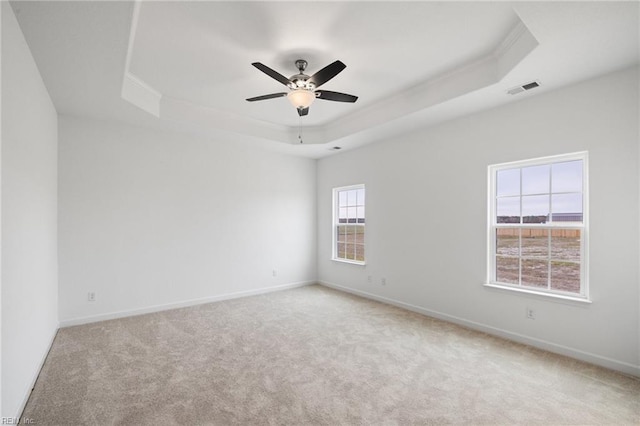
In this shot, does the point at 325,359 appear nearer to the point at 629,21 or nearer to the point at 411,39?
the point at 411,39

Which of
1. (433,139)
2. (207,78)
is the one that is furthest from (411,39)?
(207,78)

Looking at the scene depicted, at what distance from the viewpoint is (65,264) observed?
12.6 ft

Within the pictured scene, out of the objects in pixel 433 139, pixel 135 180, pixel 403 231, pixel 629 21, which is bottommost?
pixel 403 231

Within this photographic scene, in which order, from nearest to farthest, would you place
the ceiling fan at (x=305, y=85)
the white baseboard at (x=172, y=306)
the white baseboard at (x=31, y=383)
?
the white baseboard at (x=31, y=383), the ceiling fan at (x=305, y=85), the white baseboard at (x=172, y=306)

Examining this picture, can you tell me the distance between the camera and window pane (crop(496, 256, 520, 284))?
140 inches

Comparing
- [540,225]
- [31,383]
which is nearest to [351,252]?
[540,225]

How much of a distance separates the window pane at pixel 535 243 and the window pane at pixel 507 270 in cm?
17

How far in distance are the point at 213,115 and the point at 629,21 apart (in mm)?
4393

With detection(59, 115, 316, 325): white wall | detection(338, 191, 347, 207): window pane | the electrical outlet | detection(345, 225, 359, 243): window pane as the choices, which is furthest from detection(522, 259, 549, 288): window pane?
detection(59, 115, 316, 325): white wall

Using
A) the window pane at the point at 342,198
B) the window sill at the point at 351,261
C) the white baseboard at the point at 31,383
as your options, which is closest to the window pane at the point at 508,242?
the window sill at the point at 351,261

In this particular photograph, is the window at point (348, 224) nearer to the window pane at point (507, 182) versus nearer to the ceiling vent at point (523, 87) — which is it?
the window pane at point (507, 182)

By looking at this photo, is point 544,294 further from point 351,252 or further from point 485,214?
point 351,252

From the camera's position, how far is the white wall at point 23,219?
1.91 meters

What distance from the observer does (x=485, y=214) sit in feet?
12.3
